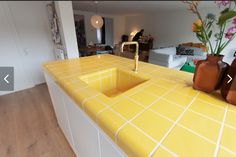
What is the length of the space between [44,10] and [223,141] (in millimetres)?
2800

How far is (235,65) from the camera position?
1.71ft

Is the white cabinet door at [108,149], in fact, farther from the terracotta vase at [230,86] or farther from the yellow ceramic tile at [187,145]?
the terracotta vase at [230,86]

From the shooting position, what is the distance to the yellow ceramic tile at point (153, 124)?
0.37 meters

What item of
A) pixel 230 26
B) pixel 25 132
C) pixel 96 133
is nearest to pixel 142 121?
pixel 96 133

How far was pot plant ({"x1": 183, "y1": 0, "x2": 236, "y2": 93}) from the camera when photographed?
0.44 m

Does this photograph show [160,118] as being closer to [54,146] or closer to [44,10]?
[54,146]

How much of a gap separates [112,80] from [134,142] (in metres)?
0.73

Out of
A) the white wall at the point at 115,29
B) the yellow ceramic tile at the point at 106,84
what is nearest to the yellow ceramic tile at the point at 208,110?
the yellow ceramic tile at the point at 106,84

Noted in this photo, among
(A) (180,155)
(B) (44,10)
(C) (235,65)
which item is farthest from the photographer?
(B) (44,10)

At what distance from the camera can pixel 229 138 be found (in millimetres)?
359

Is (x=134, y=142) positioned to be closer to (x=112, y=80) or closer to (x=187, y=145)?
(x=187, y=145)

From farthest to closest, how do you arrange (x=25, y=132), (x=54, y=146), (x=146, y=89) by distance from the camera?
1. (x=25, y=132)
2. (x=54, y=146)
3. (x=146, y=89)

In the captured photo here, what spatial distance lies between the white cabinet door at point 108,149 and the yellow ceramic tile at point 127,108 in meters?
0.11

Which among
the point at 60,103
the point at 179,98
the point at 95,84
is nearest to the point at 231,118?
the point at 179,98
